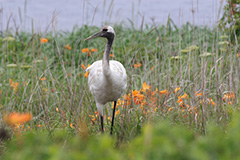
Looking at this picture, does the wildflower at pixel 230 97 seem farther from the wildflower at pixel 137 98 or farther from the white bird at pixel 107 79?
the white bird at pixel 107 79

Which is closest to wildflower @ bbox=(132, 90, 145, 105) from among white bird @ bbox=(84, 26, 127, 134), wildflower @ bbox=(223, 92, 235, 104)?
white bird @ bbox=(84, 26, 127, 134)

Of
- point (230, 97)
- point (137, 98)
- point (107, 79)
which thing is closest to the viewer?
point (107, 79)

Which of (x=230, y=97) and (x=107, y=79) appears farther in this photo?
(x=230, y=97)

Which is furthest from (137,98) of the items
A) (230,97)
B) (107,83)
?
(230,97)

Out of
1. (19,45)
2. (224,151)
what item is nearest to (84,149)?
(224,151)

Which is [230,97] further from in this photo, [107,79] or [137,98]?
[107,79]

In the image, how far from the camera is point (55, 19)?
3922 millimetres

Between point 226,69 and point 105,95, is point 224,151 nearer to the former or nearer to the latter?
point 105,95

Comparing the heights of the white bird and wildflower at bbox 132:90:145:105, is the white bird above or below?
above

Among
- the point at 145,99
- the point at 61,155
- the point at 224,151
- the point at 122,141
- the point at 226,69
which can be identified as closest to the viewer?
the point at 61,155

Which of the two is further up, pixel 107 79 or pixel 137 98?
pixel 107 79

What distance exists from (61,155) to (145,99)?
2773 mm

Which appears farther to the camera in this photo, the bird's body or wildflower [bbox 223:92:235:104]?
wildflower [bbox 223:92:235:104]

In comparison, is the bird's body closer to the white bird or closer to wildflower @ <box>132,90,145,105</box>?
the white bird
